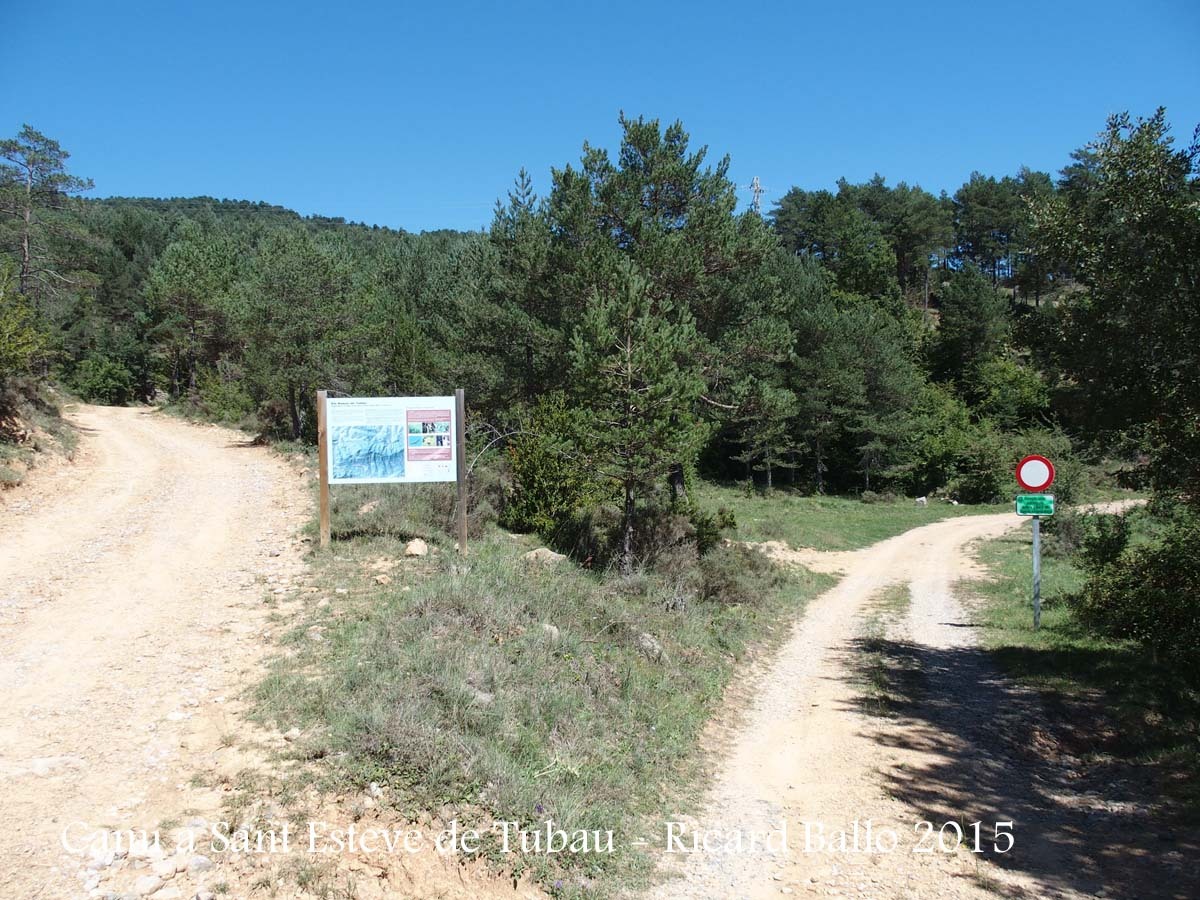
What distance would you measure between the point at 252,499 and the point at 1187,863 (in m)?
15.1

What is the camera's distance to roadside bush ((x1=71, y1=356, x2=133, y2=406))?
4806cm

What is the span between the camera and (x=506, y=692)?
6902 millimetres

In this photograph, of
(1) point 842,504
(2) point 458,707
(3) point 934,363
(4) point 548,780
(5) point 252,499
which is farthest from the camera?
(3) point 934,363

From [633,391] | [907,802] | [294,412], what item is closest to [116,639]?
[907,802]

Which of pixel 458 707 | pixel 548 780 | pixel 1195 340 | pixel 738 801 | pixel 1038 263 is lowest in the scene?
pixel 738 801

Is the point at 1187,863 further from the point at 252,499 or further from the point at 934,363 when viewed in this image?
the point at 934,363

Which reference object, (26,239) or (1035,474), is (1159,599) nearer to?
(1035,474)

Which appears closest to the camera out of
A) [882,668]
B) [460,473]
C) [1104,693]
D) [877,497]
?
[1104,693]

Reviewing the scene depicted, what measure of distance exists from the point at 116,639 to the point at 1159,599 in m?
13.3

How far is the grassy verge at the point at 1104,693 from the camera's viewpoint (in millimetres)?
7238

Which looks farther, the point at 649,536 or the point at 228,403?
the point at 228,403

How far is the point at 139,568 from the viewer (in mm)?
10180

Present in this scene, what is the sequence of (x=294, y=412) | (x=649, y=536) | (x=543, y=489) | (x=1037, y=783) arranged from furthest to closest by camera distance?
(x=294, y=412) → (x=543, y=489) → (x=649, y=536) → (x=1037, y=783)

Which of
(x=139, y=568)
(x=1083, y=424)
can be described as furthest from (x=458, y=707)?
(x=1083, y=424)
